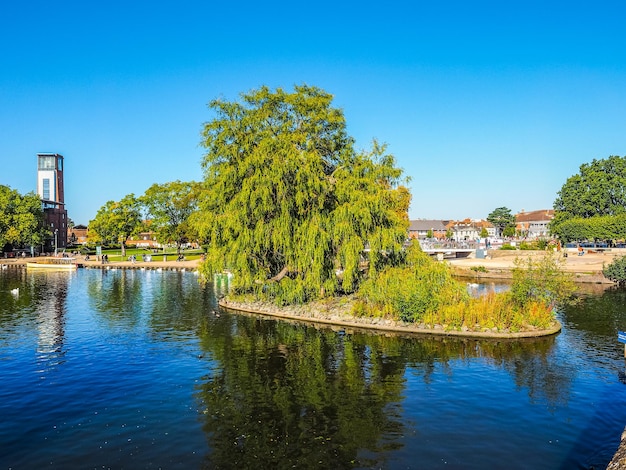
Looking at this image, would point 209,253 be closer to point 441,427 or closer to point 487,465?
point 441,427

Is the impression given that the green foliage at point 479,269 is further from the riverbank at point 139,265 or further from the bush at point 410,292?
the riverbank at point 139,265

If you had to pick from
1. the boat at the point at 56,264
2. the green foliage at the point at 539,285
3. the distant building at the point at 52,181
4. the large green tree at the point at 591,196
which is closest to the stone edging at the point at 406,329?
the green foliage at the point at 539,285

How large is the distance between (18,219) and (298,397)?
351ft

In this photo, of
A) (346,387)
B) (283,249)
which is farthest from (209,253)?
(346,387)

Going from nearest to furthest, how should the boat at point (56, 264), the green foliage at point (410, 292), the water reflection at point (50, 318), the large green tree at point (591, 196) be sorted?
the water reflection at point (50, 318) < the green foliage at point (410, 292) < the boat at point (56, 264) < the large green tree at point (591, 196)

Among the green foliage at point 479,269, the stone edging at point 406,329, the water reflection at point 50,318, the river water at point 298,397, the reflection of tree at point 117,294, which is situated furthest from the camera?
the green foliage at point 479,269

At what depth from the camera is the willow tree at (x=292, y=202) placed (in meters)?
38.7

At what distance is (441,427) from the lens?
61.3 ft

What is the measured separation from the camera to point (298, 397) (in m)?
21.8

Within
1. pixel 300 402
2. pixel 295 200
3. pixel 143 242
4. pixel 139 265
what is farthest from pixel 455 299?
pixel 143 242

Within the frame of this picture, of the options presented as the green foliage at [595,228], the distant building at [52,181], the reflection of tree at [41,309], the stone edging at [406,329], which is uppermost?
the distant building at [52,181]

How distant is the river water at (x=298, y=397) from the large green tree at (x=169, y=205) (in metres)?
60.7

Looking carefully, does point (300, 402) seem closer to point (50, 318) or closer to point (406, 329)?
point (406, 329)

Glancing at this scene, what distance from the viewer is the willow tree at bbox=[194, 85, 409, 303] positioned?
38688 millimetres
